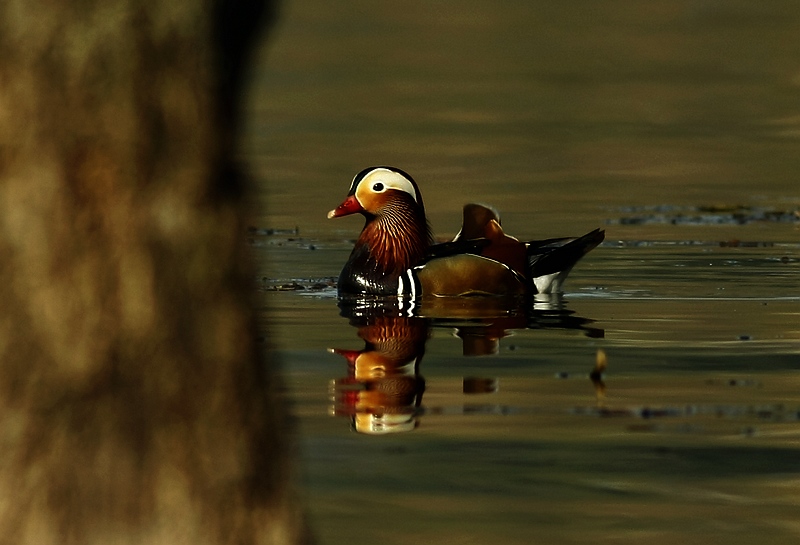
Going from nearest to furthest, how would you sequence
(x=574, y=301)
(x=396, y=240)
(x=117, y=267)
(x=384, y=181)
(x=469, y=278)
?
(x=117, y=267) → (x=574, y=301) → (x=469, y=278) → (x=396, y=240) → (x=384, y=181)

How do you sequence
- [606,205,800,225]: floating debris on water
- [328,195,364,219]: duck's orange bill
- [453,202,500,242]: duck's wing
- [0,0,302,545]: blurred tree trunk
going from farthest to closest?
[606,205,800,225]: floating debris on water
[328,195,364,219]: duck's orange bill
[453,202,500,242]: duck's wing
[0,0,302,545]: blurred tree trunk

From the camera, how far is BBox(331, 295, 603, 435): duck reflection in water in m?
8.28

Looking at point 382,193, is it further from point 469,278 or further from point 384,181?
point 469,278

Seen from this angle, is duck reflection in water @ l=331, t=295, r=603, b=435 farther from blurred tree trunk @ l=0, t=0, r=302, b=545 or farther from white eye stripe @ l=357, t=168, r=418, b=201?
blurred tree trunk @ l=0, t=0, r=302, b=545

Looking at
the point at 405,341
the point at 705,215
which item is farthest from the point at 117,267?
the point at 705,215

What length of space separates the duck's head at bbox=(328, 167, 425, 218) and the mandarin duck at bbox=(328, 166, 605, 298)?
3cm

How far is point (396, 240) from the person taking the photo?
13.1 meters

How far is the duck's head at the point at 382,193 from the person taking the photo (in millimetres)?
13203

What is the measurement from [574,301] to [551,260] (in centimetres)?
45

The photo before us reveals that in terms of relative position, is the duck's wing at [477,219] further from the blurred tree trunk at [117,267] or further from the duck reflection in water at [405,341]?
the blurred tree trunk at [117,267]

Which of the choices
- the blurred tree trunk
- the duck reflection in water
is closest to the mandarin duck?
the duck reflection in water

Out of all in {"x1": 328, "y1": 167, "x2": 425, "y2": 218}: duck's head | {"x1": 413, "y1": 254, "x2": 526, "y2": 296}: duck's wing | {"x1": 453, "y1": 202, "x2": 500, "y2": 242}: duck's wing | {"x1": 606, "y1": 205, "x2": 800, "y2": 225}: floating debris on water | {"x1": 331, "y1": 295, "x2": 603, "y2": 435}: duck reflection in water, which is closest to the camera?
{"x1": 331, "y1": 295, "x2": 603, "y2": 435}: duck reflection in water

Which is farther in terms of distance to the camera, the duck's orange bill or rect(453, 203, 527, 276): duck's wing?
the duck's orange bill

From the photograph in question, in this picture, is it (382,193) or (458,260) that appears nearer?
(458,260)
